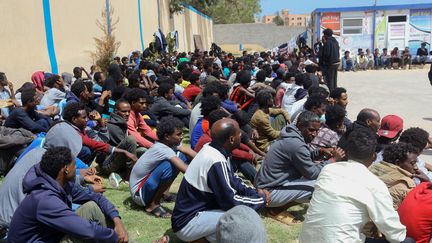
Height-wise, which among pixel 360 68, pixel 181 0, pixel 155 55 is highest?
pixel 181 0

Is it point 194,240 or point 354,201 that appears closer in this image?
point 354,201

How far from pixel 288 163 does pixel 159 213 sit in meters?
1.46

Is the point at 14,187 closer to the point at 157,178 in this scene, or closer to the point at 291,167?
the point at 157,178

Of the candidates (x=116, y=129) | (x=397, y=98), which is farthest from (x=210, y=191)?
(x=397, y=98)

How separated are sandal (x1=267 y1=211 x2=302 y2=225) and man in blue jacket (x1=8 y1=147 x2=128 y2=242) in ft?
6.63

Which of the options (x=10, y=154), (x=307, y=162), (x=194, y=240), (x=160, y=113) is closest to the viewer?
(x=194, y=240)

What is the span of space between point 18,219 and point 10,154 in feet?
9.00

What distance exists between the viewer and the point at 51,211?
301 centimetres

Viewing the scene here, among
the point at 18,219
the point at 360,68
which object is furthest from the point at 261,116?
the point at 360,68

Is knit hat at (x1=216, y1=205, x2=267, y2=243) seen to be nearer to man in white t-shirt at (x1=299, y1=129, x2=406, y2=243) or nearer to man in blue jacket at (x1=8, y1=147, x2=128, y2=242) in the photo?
man in white t-shirt at (x1=299, y1=129, x2=406, y2=243)

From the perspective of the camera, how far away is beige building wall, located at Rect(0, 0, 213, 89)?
9594 mm

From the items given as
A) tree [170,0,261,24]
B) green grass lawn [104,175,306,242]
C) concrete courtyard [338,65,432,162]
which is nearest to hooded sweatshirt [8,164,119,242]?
green grass lawn [104,175,306,242]

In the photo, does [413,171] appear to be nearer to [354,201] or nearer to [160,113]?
[354,201]

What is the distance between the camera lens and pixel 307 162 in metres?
4.50
